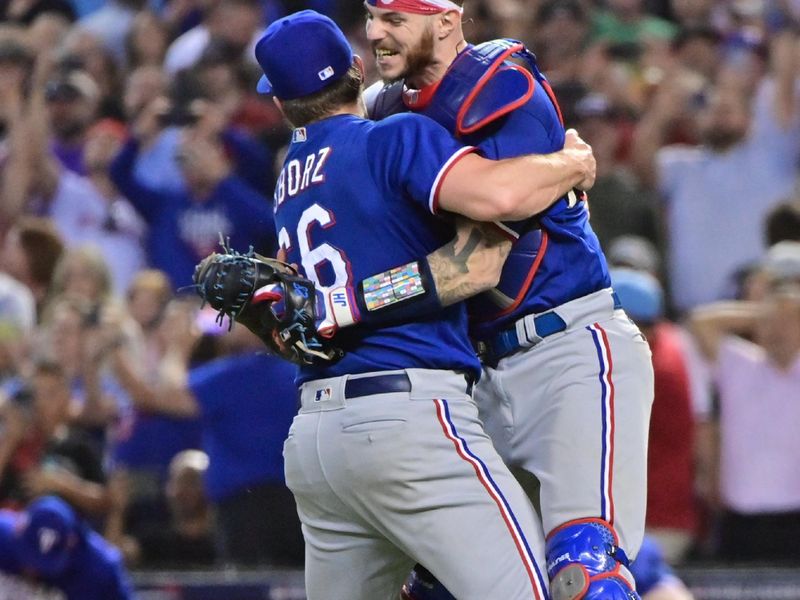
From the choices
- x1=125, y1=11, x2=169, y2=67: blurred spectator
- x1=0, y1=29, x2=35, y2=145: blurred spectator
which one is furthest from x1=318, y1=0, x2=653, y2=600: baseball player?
x1=125, y1=11, x2=169, y2=67: blurred spectator

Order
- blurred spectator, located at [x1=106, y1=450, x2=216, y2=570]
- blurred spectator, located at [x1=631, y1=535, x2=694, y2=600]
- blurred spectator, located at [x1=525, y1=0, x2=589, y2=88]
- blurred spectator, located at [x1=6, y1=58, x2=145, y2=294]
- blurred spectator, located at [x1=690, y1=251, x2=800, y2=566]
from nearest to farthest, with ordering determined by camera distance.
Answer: blurred spectator, located at [x1=631, y1=535, x2=694, y2=600] → blurred spectator, located at [x1=690, y1=251, x2=800, y2=566] → blurred spectator, located at [x1=106, y1=450, x2=216, y2=570] → blurred spectator, located at [x1=525, y1=0, x2=589, y2=88] → blurred spectator, located at [x1=6, y1=58, x2=145, y2=294]

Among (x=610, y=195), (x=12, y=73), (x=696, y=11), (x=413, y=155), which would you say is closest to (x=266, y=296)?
(x=413, y=155)

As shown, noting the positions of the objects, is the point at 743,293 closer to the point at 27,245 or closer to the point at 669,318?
the point at 669,318

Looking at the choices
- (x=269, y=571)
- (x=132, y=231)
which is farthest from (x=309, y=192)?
(x=132, y=231)

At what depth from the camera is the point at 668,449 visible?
686cm

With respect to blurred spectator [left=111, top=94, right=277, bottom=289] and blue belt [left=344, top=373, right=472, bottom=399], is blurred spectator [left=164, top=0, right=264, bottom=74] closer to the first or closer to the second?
blurred spectator [left=111, top=94, right=277, bottom=289]

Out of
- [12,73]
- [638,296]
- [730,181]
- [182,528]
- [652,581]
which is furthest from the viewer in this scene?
[12,73]

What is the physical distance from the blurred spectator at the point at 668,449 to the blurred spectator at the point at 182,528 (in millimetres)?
2170

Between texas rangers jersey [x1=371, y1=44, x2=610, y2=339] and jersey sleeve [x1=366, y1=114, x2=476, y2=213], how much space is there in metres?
0.18

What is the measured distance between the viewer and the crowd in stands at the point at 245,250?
22.9 feet

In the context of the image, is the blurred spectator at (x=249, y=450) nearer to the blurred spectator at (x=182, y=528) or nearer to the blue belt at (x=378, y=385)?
the blurred spectator at (x=182, y=528)

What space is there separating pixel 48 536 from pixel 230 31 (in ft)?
12.3

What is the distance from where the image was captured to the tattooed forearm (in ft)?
13.3

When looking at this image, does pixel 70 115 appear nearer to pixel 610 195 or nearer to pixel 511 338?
pixel 610 195
